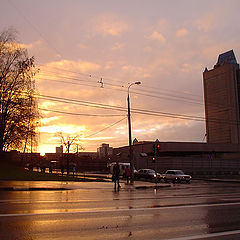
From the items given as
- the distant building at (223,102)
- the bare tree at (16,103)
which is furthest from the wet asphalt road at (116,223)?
the distant building at (223,102)

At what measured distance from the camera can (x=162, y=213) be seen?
10562 mm

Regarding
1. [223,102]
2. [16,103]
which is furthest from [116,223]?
[223,102]

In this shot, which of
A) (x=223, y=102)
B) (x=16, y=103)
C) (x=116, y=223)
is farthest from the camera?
(x=223, y=102)

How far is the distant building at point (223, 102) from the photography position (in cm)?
14712

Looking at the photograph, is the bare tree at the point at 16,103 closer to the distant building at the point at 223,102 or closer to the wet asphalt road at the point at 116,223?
the wet asphalt road at the point at 116,223

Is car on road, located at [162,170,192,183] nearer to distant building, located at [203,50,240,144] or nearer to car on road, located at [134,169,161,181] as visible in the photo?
car on road, located at [134,169,161,181]

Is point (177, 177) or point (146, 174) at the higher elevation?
point (146, 174)

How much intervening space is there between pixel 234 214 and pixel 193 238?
4281mm

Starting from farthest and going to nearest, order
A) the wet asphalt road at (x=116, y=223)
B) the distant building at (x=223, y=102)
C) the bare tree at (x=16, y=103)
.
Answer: the distant building at (x=223, y=102) → the bare tree at (x=16, y=103) → the wet asphalt road at (x=116, y=223)

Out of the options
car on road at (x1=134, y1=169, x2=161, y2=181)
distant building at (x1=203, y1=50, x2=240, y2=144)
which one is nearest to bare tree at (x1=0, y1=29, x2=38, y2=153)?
car on road at (x1=134, y1=169, x2=161, y2=181)

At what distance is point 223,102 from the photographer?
153 metres

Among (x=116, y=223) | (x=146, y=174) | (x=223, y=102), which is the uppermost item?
(x=223, y=102)

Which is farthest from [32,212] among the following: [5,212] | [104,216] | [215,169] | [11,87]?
[215,169]

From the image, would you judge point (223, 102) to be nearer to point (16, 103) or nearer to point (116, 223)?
point (16, 103)
